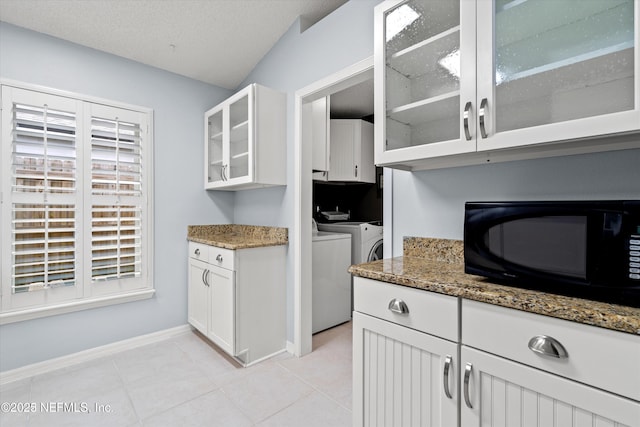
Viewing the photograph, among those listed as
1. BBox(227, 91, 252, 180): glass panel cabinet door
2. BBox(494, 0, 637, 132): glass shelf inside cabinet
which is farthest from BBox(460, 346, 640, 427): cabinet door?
BBox(227, 91, 252, 180): glass panel cabinet door

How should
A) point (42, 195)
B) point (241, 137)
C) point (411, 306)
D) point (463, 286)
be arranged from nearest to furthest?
1. point (463, 286)
2. point (411, 306)
3. point (42, 195)
4. point (241, 137)

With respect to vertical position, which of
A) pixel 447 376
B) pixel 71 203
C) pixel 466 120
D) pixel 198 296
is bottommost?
pixel 198 296

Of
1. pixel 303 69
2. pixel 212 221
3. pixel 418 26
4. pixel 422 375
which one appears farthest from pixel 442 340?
pixel 212 221

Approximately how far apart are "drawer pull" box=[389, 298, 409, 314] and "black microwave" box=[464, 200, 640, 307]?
0.90ft

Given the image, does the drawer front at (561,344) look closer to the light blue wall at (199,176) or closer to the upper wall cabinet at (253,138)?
the light blue wall at (199,176)

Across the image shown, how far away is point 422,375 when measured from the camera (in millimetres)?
1141

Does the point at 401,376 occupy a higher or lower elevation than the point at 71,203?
lower

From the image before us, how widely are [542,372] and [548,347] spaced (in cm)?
8

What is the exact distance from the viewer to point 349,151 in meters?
3.63

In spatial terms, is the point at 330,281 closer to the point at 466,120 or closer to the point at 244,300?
the point at 244,300

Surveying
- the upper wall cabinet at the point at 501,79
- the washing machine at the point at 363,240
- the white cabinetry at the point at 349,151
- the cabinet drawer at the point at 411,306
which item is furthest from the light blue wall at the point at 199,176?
the white cabinetry at the point at 349,151

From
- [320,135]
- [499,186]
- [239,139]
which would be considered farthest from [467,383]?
[320,135]

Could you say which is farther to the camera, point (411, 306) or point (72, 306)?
point (72, 306)

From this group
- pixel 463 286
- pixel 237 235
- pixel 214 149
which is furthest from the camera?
pixel 237 235
